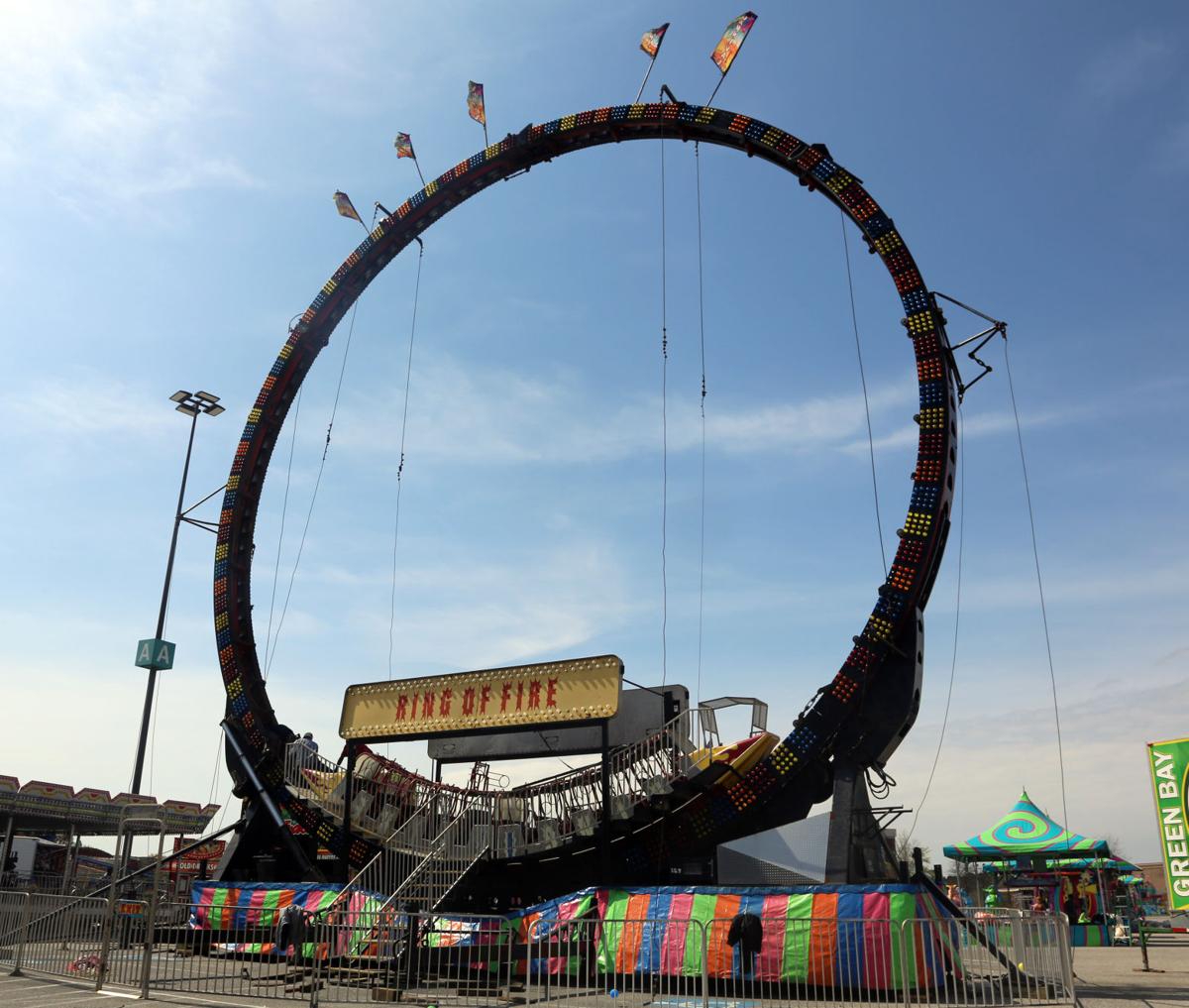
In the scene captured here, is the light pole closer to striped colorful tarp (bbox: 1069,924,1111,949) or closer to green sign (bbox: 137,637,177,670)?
green sign (bbox: 137,637,177,670)

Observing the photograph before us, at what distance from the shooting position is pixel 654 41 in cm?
2583

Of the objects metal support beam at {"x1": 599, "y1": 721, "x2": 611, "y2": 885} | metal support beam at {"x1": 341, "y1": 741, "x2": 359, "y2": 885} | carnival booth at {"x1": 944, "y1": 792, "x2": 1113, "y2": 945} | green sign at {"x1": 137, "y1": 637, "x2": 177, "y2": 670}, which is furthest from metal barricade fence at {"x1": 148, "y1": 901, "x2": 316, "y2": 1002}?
carnival booth at {"x1": 944, "y1": 792, "x2": 1113, "y2": 945}

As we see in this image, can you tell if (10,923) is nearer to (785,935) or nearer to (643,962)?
(643,962)

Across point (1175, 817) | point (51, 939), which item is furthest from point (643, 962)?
point (1175, 817)

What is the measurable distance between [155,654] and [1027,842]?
114ft

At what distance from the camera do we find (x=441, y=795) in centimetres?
2195

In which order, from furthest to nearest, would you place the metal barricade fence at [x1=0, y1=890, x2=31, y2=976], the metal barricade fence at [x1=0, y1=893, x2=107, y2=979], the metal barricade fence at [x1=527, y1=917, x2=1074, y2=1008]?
the metal barricade fence at [x1=0, y1=890, x2=31, y2=976], the metal barricade fence at [x1=0, y1=893, x2=107, y2=979], the metal barricade fence at [x1=527, y1=917, x2=1074, y2=1008]

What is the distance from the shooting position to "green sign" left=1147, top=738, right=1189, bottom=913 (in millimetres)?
22438

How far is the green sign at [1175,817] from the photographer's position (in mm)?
22438

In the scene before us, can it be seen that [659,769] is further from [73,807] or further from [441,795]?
[73,807]

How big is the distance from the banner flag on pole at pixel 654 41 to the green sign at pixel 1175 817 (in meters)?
22.2

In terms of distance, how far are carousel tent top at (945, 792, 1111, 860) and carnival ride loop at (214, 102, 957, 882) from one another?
2190cm

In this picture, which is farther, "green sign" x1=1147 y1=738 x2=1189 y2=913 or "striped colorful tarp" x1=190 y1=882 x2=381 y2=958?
"green sign" x1=1147 y1=738 x2=1189 y2=913

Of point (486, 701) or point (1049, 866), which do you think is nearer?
point (486, 701)
